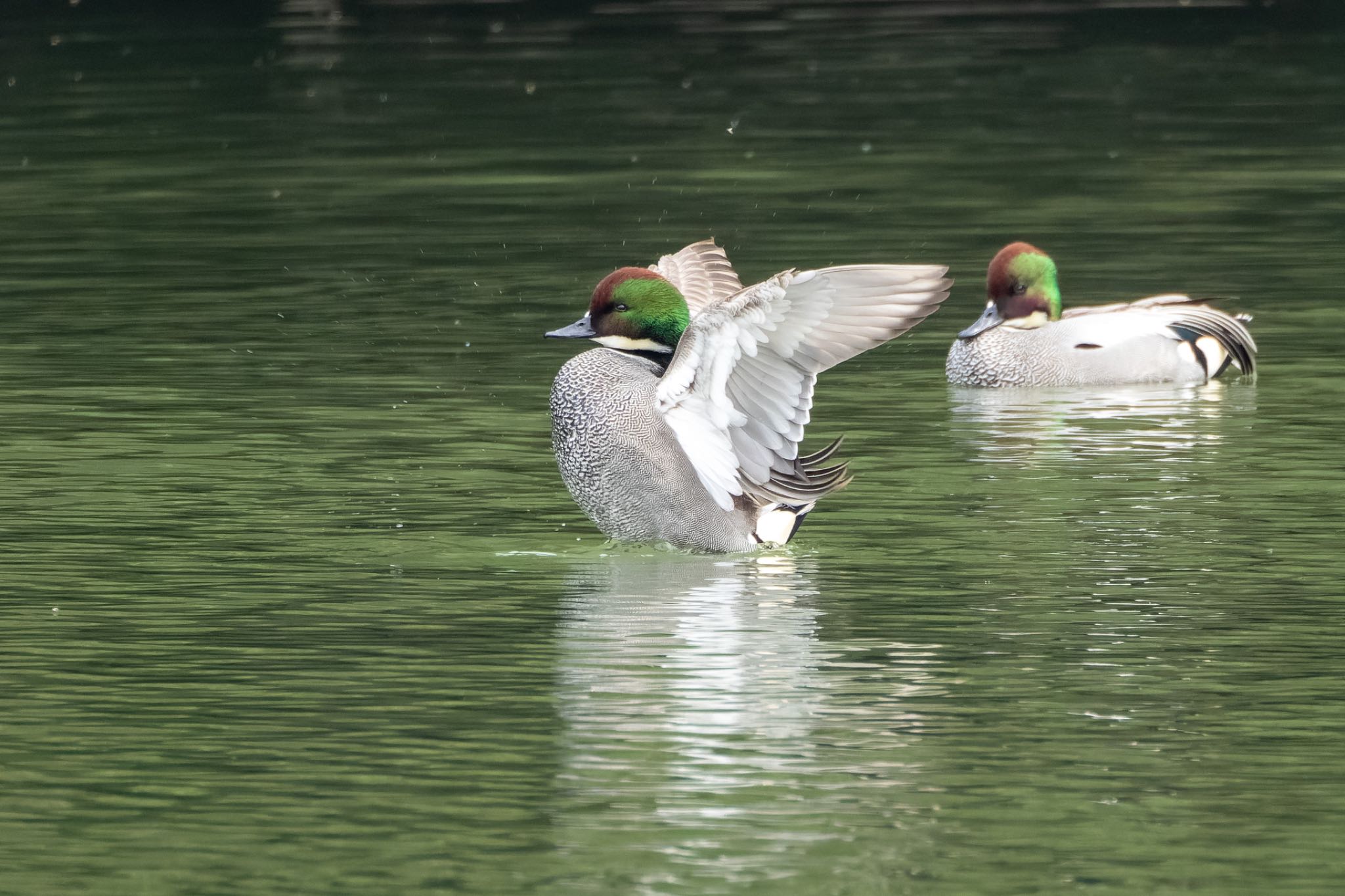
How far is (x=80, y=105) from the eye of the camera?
31.7 m

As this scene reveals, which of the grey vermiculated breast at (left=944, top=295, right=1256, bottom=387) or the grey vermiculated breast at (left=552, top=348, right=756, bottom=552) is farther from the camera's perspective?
the grey vermiculated breast at (left=944, top=295, right=1256, bottom=387)

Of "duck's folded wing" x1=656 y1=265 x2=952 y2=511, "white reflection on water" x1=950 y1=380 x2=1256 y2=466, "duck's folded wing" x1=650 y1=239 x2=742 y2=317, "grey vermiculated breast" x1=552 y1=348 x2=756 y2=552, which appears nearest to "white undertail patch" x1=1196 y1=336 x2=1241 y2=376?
"white reflection on water" x1=950 y1=380 x2=1256 y2=466

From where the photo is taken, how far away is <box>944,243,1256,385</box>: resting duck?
15.8 metres

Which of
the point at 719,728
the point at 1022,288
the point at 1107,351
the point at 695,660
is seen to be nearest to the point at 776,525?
the point at 695,660

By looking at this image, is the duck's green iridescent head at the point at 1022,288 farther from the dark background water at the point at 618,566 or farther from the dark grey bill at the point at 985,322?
the dark background water at the point at 618,566

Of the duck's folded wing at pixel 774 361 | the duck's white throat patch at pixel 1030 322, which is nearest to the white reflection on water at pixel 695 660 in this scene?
the duck's folded wing at pixel 774 361

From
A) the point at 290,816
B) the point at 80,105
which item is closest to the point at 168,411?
the point at 290,816

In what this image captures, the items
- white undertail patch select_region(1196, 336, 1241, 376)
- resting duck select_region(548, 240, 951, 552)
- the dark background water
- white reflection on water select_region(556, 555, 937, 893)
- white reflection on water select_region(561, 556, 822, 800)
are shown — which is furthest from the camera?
white undertail patch select_region(1196, 336, 1241, 376)

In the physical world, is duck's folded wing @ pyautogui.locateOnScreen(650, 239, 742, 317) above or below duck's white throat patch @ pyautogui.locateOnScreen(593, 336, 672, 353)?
above

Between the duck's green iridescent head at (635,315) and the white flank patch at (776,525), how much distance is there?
2.41 ft

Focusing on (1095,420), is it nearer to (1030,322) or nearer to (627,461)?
(1030,322)

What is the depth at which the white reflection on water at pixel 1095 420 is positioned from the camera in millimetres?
13359

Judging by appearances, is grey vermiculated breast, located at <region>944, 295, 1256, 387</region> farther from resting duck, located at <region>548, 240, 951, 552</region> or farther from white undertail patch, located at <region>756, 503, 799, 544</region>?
white undertail patch, located at <region>756, 503, 799, 544</region>

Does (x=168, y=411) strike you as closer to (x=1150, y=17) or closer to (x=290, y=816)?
(x=290, y=816)
